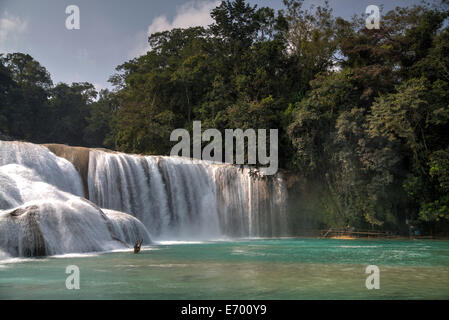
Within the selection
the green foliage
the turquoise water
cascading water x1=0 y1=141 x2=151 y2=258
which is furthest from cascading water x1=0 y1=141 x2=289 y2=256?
the green foliage

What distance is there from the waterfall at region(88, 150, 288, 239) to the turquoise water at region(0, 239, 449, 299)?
9.07m

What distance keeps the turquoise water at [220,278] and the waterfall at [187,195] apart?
907cm

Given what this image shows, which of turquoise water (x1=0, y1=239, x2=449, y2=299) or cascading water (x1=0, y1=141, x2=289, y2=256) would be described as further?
cascading water (x1=0, y1=141, x2=289, y2=256)

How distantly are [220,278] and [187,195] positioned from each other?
1465cm

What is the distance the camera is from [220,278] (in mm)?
7176

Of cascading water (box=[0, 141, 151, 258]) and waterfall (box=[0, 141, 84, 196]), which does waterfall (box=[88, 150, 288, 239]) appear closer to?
waterfall (box=[0, 141, 84, 196])

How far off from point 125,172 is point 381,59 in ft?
48.5

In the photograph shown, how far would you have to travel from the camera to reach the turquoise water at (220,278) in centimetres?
580

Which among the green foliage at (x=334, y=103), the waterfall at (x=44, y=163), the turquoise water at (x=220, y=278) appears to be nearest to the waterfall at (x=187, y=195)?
the waterfall at (x=44, y=163)

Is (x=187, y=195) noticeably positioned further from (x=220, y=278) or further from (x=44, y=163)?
(x=220, y=278)

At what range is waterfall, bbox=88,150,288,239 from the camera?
755 inches
